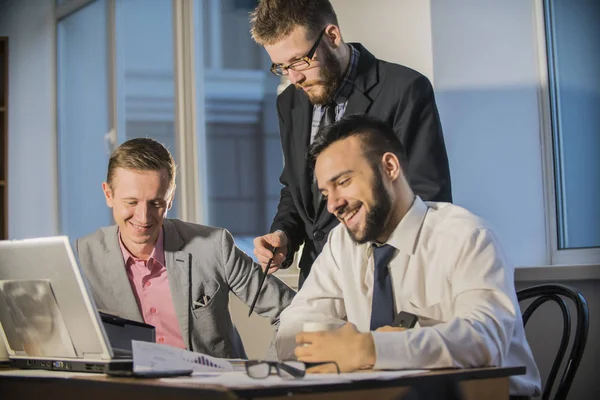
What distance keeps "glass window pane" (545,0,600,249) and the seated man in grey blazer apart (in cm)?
101

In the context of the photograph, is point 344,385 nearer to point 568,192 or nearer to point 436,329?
point 436,329

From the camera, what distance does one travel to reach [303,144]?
2.30 metres

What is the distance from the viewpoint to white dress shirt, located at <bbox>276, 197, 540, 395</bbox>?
1.31 meters

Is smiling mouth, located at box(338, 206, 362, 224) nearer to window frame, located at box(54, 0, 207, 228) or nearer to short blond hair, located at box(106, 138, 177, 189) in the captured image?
short blond hair, located at box(106, 138, 177, 189)

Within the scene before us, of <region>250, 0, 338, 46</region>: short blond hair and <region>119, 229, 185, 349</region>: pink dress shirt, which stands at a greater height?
<region>250, 0, 338, 46</region>: short blond hair

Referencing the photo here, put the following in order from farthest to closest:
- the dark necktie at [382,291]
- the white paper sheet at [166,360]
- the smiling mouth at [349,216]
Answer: the smiling mouth at [349,216]
the dark necktie at [382,291]
the white paper sheet at [166,360]

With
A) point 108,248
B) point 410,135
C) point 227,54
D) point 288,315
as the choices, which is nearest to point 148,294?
point 108,248

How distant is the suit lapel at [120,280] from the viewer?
2.25 m

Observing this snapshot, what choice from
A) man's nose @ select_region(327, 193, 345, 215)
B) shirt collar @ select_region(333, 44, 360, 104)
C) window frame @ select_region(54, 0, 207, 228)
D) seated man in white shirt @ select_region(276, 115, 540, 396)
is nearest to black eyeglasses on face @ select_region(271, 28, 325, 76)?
shirt collar @ select_region(333, 44, 360, 104)

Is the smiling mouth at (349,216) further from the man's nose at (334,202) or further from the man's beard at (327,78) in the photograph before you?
the man's beard at (327,78)

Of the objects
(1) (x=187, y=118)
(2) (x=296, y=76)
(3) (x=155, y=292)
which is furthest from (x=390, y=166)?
(1) (x=187, y=118)

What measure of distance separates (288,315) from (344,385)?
2.32 ft

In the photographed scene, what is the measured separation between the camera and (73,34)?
5.47 meters

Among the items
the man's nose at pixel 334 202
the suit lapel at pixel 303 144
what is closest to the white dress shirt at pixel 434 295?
the man's nose at pixel 334 202
